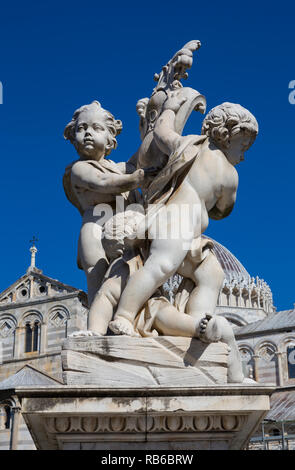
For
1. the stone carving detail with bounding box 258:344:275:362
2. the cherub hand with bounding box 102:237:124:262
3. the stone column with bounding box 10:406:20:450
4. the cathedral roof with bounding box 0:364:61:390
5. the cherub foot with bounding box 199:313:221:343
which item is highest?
the stone carving detail with bounding box 258:344:275:362

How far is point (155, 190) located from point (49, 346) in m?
33.0

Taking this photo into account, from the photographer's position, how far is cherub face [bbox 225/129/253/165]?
16.8ft

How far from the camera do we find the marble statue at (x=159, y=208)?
15.0 ft

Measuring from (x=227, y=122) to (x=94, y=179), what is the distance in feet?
3.81

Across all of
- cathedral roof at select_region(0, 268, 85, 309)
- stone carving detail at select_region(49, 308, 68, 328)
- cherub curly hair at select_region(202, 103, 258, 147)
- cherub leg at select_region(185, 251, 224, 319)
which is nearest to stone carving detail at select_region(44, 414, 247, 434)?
cherub leg at select_region(185, 251, 224, 319)

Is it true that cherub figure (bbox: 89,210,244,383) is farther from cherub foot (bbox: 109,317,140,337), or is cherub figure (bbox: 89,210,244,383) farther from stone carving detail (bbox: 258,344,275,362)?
stone carving detail (bbox: 258,344,275,362)

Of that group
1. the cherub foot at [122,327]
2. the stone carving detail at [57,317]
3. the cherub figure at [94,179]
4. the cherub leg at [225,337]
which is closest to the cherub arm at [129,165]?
the cherub figure at [94,179]

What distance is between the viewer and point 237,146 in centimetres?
516

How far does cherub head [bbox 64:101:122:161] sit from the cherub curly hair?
2.85 ft

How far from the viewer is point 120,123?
5613 millimetres

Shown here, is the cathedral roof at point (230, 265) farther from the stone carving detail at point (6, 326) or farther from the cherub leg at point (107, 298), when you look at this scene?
the cherub leg at point (107, 298)

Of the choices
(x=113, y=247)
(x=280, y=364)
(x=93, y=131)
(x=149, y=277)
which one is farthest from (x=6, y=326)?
(x=149, y=277)
